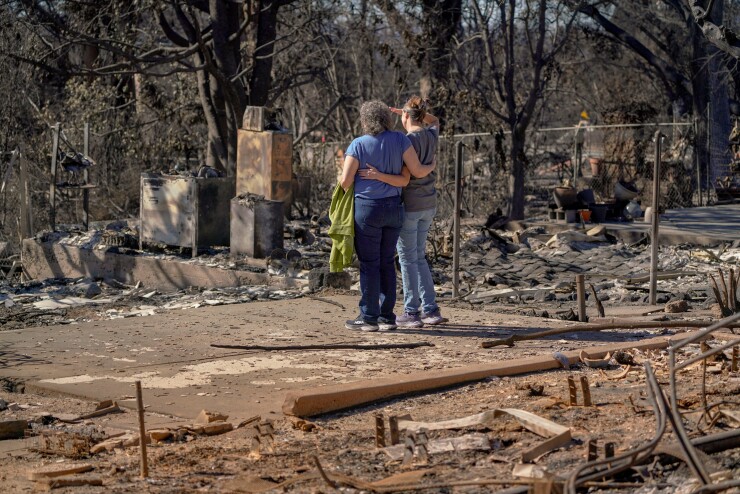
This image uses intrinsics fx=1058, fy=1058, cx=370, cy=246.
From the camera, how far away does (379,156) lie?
812 centimetres

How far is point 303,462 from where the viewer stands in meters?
4.85

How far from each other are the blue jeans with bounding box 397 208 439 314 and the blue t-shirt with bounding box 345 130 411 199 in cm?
43

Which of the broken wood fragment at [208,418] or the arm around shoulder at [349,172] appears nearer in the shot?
the broken wood fragment at [208,418]

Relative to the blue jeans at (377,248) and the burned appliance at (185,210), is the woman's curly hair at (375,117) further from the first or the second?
the burned appliance at (185,210)

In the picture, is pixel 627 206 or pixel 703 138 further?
pixel 703 138

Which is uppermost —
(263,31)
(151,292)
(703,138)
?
(263,31)

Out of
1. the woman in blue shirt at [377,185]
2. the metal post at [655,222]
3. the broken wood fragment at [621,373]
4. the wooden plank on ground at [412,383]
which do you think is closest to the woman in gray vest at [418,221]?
the woman in blue shirt at [377,185]

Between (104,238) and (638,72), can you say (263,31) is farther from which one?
(638,72)

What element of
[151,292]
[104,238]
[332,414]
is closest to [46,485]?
[332,414]

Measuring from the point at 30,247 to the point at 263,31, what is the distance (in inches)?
270

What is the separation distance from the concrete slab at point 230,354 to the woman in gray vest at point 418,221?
0.65 ft

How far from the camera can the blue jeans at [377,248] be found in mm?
8164

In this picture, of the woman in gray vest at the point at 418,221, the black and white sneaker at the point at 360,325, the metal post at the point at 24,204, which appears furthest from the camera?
the metal post at the point at 24,204

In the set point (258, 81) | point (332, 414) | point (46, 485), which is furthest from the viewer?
point (258, 81)
